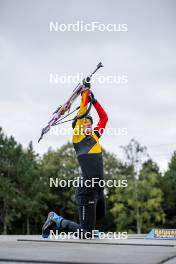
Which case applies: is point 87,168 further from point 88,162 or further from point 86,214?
point 86,214

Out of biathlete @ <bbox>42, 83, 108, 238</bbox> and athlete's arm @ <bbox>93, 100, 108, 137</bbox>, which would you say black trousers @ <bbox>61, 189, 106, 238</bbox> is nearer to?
biathlete @ <bbox>42, 83, 108, 238</bbox>

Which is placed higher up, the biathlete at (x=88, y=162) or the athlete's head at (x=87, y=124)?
the athlete's head at (x=87, y=124)

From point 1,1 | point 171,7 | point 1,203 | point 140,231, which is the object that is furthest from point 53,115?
point 140,231

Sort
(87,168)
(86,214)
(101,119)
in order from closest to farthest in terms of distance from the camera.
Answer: (87,168), (86,214), (101,119)

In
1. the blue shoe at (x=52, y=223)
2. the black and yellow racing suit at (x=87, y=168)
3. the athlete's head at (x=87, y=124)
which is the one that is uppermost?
the athlete's head at (x=87, y=124)

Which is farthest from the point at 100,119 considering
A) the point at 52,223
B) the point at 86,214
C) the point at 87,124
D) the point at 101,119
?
the point at 52,223

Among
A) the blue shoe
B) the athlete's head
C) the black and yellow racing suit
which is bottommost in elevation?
the blue shoe

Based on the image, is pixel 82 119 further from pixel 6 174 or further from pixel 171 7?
pixel 6 174

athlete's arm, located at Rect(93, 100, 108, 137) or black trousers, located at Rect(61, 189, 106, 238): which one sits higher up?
athlete's arm, located at Rect(93, 100, 108, 137)

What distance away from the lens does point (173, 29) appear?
12.2m

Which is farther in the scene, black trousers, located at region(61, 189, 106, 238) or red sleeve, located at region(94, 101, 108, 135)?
red sleeve, located at region(94, 101, 108, 135)

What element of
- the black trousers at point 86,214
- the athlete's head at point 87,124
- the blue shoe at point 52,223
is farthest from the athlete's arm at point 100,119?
the blue shoe at point 52,223

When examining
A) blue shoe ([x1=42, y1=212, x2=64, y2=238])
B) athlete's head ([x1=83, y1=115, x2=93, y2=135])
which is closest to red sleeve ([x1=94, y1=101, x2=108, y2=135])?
athlete's head ([x1=83, y1=115, x2=93, y2=135])

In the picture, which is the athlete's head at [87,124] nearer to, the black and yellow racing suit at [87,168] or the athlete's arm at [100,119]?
the black and yellow racing suit at [87,168]
